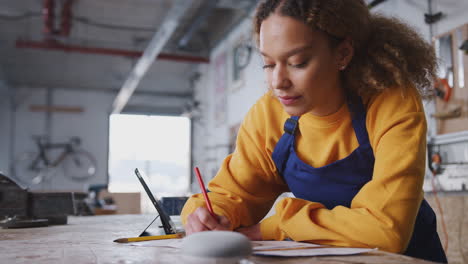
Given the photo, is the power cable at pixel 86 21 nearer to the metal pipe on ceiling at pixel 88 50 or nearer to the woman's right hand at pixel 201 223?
the metal pipe on ceiling at pixel 88 50

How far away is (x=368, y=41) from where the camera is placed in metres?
1.15

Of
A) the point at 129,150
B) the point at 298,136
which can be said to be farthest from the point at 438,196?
the point at 129,150

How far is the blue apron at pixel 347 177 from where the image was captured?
1.09 m

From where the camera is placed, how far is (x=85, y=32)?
788 cm

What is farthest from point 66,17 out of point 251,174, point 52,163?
point 251,174

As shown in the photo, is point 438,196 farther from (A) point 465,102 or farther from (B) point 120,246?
(B) point 120,246

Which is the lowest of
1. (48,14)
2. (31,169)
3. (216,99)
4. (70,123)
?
(31,169)

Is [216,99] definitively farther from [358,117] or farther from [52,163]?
[358,117]

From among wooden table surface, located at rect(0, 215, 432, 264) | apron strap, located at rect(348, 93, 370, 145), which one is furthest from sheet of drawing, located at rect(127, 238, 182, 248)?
apron strap, located at rect(348, 93, 370, 145)

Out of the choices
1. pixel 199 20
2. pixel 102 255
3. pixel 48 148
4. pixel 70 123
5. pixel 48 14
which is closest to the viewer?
pixel 102 255

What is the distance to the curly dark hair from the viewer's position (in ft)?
3.45

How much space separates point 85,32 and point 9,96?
368 centimetres

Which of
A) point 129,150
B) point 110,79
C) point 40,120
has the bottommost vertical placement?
point 129,150

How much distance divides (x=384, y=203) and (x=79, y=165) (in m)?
10.8
